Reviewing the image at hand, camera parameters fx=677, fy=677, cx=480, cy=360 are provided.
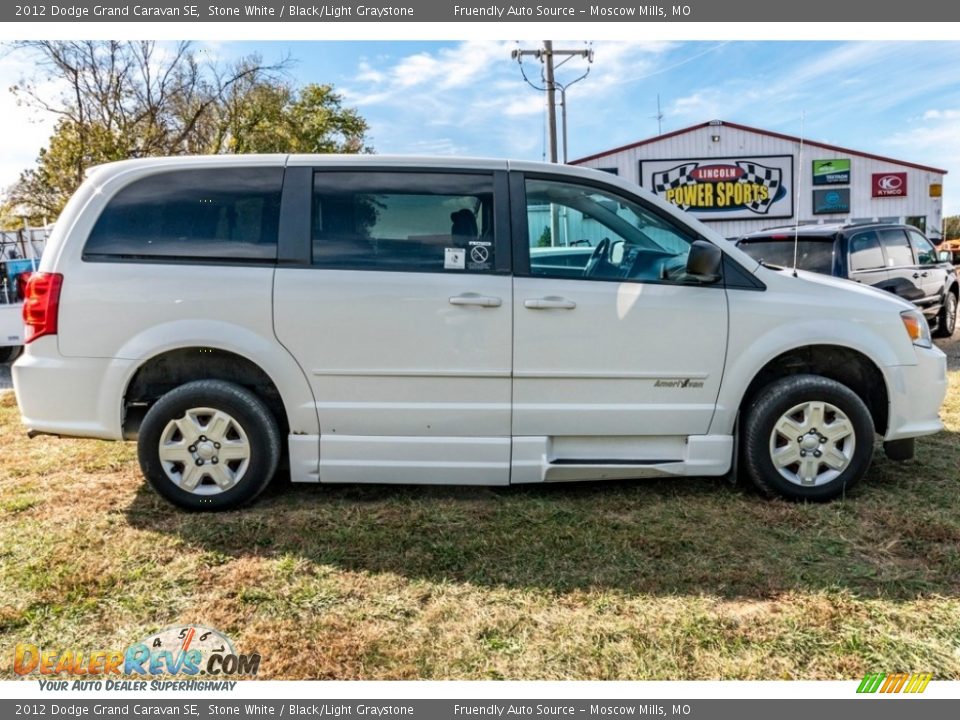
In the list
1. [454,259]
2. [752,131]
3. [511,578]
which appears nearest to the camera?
[511,578]

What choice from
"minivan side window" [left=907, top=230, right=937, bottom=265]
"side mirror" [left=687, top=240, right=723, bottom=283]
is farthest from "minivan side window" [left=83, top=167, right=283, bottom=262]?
"minivan side window" [left=907, top=230, right=937, bottom=265]

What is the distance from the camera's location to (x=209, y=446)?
367 cm

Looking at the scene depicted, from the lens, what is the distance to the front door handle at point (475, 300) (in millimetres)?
3562

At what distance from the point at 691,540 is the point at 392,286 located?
1.99 m

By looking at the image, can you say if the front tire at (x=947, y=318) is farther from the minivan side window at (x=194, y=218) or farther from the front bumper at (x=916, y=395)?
the minivan side window at (x=194, y=218)

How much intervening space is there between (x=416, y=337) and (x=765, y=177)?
81.4 ft

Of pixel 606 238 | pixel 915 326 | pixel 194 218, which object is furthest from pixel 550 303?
pixel 915 326

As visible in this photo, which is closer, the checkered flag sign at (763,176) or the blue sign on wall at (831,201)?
the checkered flag sign at (763,176)

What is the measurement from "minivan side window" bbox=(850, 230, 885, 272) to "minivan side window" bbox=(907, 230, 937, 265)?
1.30 m

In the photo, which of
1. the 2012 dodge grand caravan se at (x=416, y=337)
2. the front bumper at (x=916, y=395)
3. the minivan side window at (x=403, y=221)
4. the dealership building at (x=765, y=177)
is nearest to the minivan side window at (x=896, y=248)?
the front bumper at (x=916, y=395)

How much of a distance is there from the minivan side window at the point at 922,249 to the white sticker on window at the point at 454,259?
7.83 metres

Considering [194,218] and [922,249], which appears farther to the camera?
[922,249]

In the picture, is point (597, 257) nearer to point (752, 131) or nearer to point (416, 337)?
point (416, 337)

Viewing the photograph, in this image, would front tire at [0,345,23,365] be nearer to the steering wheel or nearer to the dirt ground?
the dirt ground
